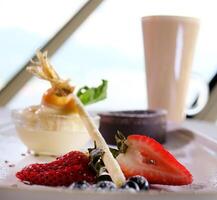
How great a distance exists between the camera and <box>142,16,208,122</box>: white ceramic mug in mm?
1488

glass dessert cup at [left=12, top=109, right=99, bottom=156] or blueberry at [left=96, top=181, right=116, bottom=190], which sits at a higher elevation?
blueberry at [left=96, top=181, right=116, bottom=190]

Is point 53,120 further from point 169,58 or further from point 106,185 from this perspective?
point 169,58

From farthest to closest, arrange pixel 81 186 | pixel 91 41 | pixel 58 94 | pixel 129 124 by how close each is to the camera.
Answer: pixel 91 41
pixel 129 124
pixel 58 94
pixel 81 186

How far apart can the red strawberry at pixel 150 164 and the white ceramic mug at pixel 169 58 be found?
0.81 m

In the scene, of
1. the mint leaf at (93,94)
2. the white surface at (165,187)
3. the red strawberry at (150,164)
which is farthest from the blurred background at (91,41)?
the red strawberry at (150,164)

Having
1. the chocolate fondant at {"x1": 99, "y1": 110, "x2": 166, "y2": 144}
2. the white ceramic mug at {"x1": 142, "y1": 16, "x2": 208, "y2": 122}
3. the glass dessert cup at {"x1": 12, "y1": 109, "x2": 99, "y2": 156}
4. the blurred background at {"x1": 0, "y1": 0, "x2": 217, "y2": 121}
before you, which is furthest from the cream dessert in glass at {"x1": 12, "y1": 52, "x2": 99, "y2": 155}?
the blurred background at {"x1": 0, "y1": 0, "x2": 217, "y2": 121}

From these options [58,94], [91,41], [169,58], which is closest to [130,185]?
[58,94]

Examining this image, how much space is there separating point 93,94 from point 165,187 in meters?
0.38

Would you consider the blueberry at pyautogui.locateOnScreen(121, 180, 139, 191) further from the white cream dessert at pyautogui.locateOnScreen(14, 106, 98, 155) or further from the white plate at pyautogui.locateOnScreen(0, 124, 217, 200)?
the white cream dessert at pyautogui.locateOnScreen(14, 106, 98, 155)

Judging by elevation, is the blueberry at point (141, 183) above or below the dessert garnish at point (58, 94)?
below

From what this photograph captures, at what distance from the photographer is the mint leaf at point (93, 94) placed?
100 centimetres

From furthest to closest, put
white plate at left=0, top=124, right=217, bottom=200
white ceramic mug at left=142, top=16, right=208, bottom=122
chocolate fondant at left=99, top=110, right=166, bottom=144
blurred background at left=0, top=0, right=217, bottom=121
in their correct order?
1. blurred background at left=0, top=0, right=217, bottom=121
2. white ceramic mug at left=142, top=16, right=208, bottom=122
3. chocolate fondant at left=99, top=110, right=166, bottom=144
4. white plate at left=0, top=124, right=217, bottom=200

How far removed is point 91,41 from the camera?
2.53 m

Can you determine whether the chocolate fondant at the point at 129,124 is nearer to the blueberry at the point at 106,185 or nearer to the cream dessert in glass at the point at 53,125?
the cream dessert in glass at the point at 53,125
